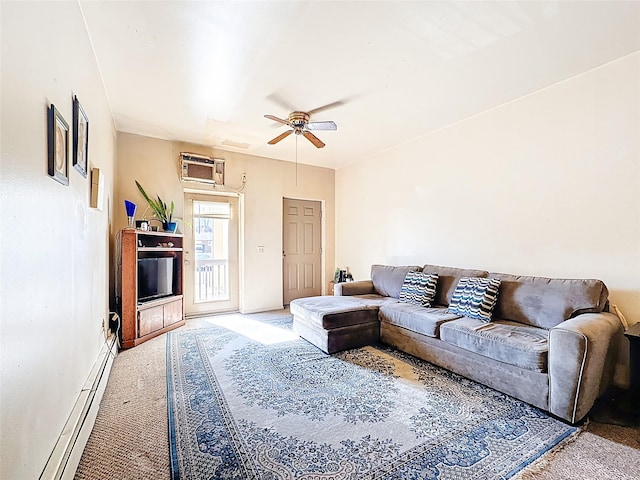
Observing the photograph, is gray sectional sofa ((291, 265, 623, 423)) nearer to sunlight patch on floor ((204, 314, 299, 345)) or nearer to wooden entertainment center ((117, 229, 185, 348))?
sunlight patch on floor ((204, 314, 299, 345))

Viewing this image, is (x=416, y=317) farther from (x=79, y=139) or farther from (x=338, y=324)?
(x=79, y=139)

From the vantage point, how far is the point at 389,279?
4070 mm

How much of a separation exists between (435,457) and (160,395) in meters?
1.97

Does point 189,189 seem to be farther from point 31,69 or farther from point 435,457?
point 435,457

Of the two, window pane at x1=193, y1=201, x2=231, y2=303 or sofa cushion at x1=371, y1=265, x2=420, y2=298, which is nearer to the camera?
sofa cushion at x1=371, y1=265, x2=420, y2=298

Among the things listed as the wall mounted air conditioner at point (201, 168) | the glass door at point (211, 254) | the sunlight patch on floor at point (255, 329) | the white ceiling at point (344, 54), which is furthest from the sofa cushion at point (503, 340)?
the wall mounted air conditioner at point (201, 168)

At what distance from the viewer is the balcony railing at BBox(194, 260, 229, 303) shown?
15.8ft

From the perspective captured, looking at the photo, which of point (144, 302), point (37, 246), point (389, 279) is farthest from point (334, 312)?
point (37, 246)

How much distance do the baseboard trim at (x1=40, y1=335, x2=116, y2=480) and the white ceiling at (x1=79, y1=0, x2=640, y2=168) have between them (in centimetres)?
248

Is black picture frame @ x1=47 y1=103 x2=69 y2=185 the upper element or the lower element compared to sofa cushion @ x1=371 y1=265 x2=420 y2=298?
upper

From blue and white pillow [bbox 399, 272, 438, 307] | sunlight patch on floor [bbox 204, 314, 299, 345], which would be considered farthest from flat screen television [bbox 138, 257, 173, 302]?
blue and white pillow [bbox 399, 272, 438, 307]

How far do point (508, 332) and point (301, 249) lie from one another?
151 inches

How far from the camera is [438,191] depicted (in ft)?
13.0

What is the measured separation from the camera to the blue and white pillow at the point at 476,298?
2838 millimetres
